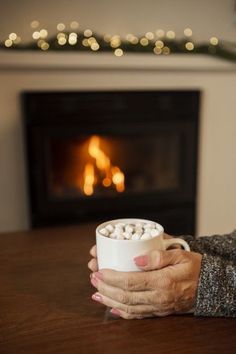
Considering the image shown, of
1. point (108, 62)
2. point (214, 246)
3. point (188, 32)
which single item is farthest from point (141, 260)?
point (188, 32)

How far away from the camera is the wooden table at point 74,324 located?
487mm

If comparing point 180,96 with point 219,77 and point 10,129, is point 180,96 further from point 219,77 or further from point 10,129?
point 10,129

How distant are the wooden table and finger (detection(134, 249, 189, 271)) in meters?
0.08

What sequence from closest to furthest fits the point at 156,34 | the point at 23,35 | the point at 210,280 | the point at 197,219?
the point at 210,280
the point at 23,35
the point at 156,34
the point at 197,219

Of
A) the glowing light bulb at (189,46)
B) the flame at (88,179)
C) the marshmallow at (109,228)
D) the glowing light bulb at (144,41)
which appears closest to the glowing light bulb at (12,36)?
the glowing light bulb at (144,41)

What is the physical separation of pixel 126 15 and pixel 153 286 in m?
1.65

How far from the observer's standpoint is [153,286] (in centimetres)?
55

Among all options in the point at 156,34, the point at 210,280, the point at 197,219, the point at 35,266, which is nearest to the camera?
the point at 210,280

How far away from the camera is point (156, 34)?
6.38 ft

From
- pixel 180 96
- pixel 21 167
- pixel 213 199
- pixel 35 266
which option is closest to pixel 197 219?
pixel 213 199

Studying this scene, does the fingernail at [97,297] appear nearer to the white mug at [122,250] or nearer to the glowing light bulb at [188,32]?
the white mug at [122,250]

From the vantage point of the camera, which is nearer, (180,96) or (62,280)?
(62,280)

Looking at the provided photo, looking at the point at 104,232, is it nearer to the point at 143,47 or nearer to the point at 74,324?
the point at 74,324

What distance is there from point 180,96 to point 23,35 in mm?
831
